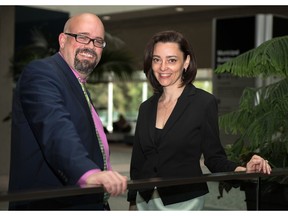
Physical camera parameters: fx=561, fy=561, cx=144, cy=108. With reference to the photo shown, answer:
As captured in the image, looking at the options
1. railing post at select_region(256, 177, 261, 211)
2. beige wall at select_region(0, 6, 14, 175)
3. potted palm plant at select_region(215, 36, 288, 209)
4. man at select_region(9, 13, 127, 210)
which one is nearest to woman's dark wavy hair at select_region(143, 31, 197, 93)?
man at select_region(9, 13, 127, 210)

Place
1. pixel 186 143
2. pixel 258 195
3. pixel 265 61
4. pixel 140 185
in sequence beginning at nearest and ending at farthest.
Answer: pixel 140 185, pixel 186 143, pixel 258 195, pixel 265 61

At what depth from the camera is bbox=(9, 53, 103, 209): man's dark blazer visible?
1.73m

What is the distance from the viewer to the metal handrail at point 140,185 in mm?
1624

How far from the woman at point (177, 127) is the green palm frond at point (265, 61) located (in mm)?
1309

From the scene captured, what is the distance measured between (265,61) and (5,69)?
637cm

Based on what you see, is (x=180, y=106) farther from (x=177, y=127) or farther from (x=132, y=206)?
(x=132, y=206)

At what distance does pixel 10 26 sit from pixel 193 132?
744 centimetres

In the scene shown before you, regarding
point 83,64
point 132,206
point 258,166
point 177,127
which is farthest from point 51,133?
point 258,166

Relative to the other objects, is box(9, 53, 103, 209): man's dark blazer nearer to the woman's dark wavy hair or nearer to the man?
the man

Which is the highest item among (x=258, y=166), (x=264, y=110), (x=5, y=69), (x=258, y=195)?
(x=5, y=69)

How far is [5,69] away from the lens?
9234 mm

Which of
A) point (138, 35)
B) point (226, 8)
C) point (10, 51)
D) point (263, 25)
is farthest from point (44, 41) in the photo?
point (138, 35)

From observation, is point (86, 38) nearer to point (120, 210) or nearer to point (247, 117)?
point (120, 210)

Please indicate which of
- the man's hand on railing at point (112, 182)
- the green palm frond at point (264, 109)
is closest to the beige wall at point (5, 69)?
the green palm frond at point (264, 109)
